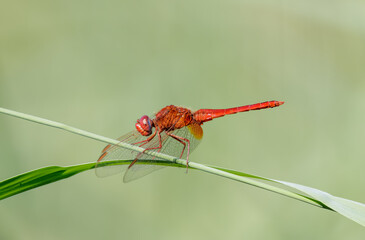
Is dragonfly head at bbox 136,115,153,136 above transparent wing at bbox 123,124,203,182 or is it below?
above

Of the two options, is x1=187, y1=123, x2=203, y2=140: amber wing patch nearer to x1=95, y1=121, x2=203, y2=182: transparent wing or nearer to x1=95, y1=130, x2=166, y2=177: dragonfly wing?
x1=95, y1=121, x2=203, y2=182: transparent wing

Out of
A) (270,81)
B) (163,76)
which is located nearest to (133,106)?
(163,76)

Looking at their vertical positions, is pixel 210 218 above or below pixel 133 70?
below

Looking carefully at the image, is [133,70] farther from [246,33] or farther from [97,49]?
[246,33]

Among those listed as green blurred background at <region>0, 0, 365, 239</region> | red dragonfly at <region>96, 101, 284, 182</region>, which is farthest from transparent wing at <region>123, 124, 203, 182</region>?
green blurred background at <region>0, 0, 365, 239</region>

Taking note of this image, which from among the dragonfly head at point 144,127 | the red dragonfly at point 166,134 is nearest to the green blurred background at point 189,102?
the red dragonfly at point 166,134

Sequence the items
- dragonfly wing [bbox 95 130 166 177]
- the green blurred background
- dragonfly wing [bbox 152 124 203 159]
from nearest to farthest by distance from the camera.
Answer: dragonfly wing [bbox 95 130 166 177]
dragonfly wing [bbox 152 124 203 159]
the green blurred background

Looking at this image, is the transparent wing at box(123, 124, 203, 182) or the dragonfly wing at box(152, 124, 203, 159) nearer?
the transparent wing at box(123, 124, 203, 182)
